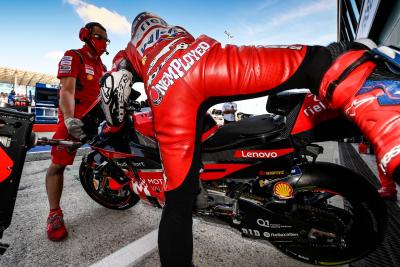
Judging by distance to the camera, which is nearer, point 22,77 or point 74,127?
point 74,127

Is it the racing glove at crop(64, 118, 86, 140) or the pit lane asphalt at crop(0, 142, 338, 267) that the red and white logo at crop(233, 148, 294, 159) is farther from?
the racing glove at crop(64, 118, 86, 140)

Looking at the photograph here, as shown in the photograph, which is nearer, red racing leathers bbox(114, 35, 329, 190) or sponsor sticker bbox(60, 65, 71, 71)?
red racing leathers bbox(114, 35, 329, 190)

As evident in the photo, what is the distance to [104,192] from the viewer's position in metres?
2.59

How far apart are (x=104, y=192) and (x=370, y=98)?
2493 millimetres

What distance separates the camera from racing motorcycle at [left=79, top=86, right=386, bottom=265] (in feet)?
4.75

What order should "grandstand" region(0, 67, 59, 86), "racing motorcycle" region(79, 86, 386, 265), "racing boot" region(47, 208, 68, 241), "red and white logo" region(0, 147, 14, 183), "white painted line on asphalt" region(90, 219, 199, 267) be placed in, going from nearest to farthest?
"red and white logo" region(0, 147, 14, 183), "racing motorcycle" region(79, 86, 386, 265), "white painted line on asphalt" region(90, 219, 199, 267), "racing boot" region(47, 208, 68, 241), "grandstand" region(0, 67, 59, 86)

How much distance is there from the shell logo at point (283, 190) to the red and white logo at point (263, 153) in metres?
0.19

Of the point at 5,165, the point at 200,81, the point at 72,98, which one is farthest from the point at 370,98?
the point at 72,98

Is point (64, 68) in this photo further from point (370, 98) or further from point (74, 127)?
point (370, 98)

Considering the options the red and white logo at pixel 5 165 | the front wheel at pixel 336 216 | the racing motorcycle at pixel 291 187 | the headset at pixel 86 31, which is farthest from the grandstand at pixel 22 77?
the front wheel at pixel 336 216

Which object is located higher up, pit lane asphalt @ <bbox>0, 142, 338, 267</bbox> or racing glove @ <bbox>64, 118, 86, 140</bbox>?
racing glove @ <bbox>64, 118, 86, 140</bbox>

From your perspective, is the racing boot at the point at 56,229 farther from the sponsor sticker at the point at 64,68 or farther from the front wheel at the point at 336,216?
the front wheel at the point at 336,216

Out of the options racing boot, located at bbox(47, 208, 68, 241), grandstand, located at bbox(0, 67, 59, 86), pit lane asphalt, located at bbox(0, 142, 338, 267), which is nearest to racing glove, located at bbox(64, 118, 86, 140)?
racing boot, located at bbox(47, 208, 68, 241)

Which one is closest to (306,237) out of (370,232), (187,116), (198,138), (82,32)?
(370,232)
